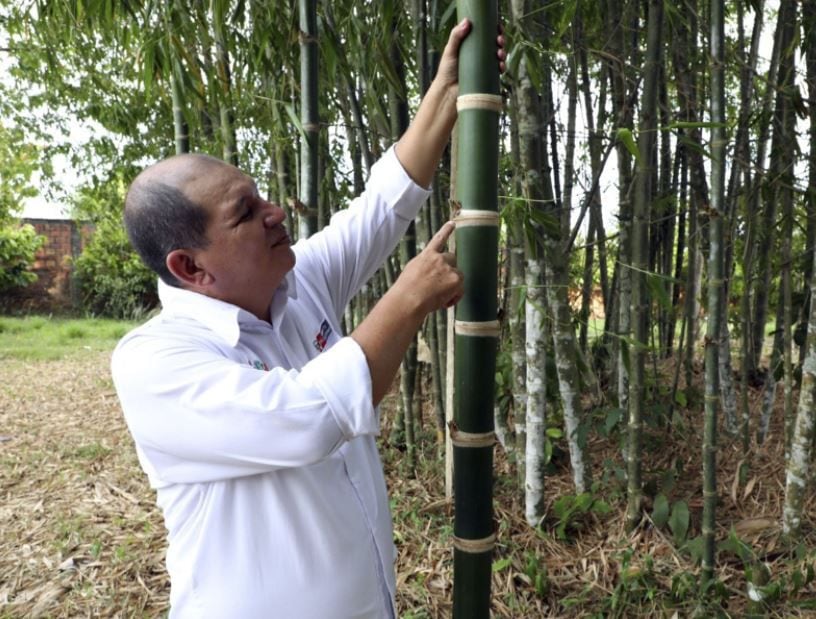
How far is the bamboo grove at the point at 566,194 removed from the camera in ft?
5.68

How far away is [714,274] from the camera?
1.92 metres

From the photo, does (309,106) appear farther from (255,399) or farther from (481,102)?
(255,399)

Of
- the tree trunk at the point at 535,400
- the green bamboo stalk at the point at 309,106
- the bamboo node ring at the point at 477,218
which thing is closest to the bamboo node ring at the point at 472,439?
the bamboo node ring at the point at 477,218

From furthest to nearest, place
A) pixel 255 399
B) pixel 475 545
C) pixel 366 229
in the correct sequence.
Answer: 1. pixel 366 229
2. pixel 475 545
3. pixel 255 399

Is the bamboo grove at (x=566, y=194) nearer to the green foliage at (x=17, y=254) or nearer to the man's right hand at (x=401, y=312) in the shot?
the man's right hand at (x=401, y=312)

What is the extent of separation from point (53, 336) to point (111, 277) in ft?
9.24

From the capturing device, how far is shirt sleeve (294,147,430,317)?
1.52m

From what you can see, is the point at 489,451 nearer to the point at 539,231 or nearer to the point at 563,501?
the point at 539,231

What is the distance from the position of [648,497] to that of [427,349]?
109 cm

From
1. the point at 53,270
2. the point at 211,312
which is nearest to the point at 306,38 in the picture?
the point at 211,312

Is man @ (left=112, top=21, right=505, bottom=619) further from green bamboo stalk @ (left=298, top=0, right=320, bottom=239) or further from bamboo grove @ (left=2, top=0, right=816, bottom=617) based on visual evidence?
green bamboo stalk @ (left=298, top=0, right=320, bottom=239)

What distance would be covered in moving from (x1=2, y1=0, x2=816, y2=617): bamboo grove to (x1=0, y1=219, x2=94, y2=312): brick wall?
934 centimetres

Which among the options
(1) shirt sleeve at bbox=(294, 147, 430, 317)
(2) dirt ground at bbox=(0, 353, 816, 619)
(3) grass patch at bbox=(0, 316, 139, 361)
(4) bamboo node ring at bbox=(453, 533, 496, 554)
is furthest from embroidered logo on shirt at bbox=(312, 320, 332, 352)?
(3) grass patch at bbox=(0, 316, 139, 361)

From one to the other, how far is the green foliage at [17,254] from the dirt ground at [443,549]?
8.39 meters
